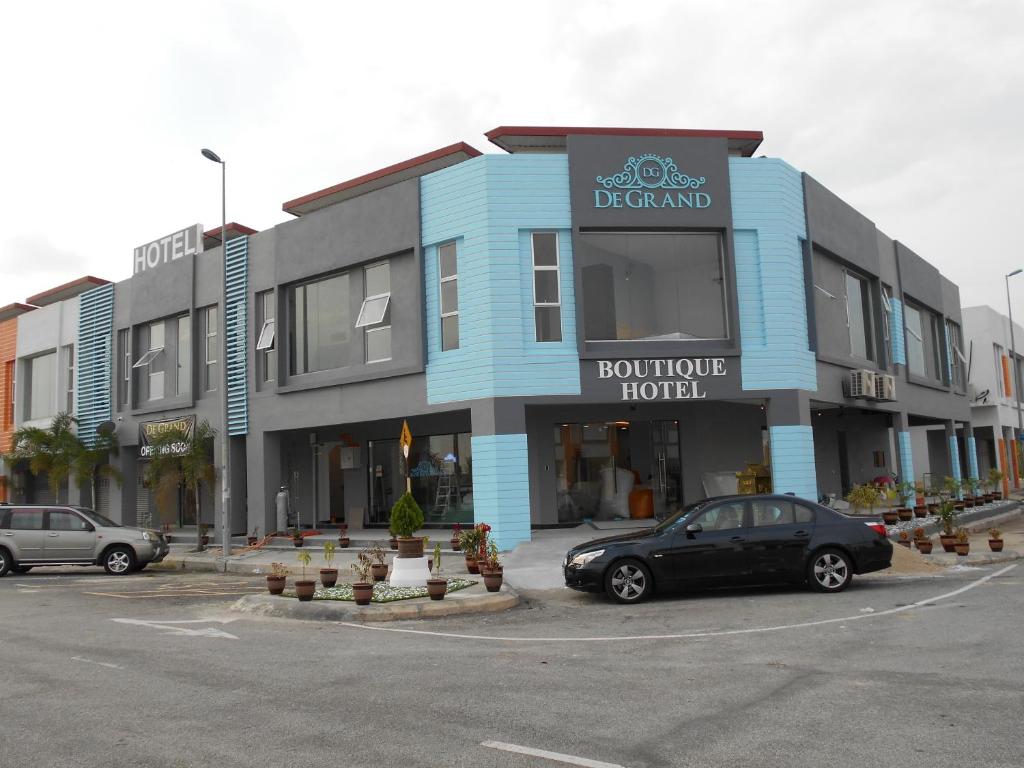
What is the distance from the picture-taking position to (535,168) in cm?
1931

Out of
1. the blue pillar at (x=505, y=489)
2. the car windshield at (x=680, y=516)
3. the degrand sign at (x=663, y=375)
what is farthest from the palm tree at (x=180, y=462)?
the car windshield at (x=680, y=516)

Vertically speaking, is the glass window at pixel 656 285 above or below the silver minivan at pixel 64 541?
above

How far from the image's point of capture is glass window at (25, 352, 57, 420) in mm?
32375

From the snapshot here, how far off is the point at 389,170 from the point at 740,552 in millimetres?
13889

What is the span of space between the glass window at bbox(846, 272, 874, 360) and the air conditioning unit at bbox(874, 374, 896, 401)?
1.08 meters

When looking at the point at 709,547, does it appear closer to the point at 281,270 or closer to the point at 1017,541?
the point at 1017,541

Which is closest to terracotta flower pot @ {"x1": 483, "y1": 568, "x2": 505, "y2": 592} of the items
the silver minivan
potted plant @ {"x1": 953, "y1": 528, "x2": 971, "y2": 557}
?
potted plant @ {"x1": 953, "y1": 528, "x2": 971, "y2": 557}

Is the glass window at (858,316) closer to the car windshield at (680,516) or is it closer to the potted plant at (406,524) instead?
the car windshield at (680,516)

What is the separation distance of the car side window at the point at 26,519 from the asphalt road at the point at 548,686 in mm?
9034

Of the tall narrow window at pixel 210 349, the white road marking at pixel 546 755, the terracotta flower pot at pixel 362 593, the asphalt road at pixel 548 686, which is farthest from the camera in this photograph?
the tall narrow window at pixel 210 349

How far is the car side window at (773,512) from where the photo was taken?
12.5 metres

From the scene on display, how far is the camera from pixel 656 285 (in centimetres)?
1981

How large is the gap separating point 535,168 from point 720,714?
1500 cm

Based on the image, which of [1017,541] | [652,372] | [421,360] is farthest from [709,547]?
[1017,541]
